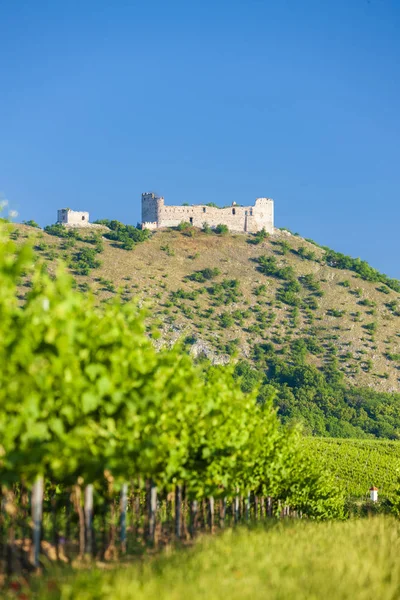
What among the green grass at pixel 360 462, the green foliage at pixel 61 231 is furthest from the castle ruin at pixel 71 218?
the green grass at pixel 360 462

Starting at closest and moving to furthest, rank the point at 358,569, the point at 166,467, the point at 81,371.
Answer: the point at 358,569, the point at 81,371, the point at 166,467

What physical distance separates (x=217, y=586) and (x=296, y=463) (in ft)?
76.0

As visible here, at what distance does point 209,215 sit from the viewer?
16625 cm

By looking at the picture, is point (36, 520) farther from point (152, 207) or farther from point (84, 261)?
point (152, 207)

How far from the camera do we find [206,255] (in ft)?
510

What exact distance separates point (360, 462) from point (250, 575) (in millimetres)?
60437

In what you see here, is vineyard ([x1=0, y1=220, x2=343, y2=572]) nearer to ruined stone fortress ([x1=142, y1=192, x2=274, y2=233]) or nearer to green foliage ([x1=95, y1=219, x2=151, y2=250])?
green foliage ([x1=95, y1=219, x2=151, y2=250])

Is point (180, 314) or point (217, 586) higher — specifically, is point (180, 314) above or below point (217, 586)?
above

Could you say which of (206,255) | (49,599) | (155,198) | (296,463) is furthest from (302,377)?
(49,599)

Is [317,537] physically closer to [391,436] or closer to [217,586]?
[217,586]

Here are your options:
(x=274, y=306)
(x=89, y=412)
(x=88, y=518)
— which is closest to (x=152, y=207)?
(x=274, y=306)

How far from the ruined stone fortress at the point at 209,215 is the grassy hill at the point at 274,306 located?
3206mm

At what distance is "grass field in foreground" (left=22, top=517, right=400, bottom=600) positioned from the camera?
966cm

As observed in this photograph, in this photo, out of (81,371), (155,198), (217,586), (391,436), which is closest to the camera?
(217,586)
